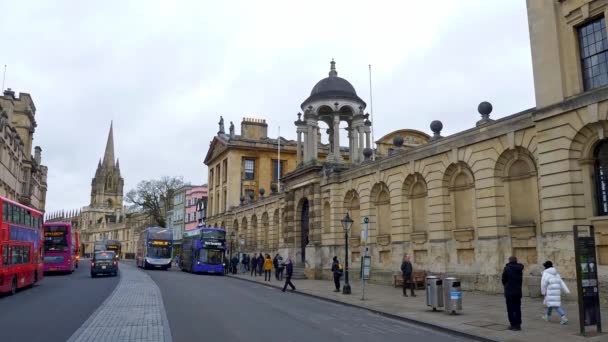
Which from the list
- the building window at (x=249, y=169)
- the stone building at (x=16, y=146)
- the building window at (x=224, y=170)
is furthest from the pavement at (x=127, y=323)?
the building window at (x=224, y=170)

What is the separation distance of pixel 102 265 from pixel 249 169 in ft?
88.0

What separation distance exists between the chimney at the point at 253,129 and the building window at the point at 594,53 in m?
47.5

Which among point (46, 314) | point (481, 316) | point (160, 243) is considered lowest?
point (481, 316)

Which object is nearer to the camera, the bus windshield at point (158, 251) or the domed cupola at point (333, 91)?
the domed cupola at point (333, 91)

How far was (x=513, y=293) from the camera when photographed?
36.4ft

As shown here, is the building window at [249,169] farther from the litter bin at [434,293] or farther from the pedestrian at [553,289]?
the pedestrian at [553,289]

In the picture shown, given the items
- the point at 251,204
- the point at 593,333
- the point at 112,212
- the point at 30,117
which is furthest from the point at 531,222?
the point at 112,212

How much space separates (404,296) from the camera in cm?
1906

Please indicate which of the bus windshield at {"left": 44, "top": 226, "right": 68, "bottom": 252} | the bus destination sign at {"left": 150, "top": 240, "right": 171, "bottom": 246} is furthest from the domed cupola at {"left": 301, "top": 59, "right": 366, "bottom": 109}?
the bus destination sign at {"left": 150, "top": 240, "right": 171, "bottom": 246}

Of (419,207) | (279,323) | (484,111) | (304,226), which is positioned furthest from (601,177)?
(304,226)

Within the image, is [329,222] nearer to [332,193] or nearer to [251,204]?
[332,193]

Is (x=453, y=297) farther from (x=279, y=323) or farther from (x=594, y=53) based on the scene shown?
(x=594, y=53)

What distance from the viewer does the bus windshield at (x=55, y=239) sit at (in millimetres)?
36812

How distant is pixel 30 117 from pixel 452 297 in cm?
6223
